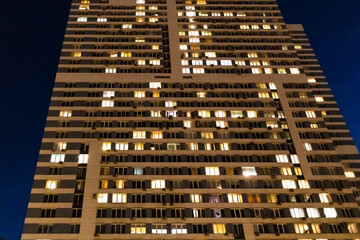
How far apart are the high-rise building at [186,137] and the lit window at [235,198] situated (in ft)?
1.70

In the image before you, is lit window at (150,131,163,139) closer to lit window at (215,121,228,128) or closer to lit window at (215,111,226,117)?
lit window at (215,121,228,128)

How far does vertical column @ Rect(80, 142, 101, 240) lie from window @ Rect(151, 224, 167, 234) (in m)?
10.6

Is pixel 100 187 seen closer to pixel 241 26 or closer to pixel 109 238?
pixel 109 238

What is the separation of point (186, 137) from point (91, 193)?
75.4 ft

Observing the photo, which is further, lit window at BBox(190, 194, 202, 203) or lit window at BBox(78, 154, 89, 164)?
lit window at BBox(78, 154, 89, 164)

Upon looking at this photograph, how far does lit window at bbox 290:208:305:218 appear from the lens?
6391 centimetres

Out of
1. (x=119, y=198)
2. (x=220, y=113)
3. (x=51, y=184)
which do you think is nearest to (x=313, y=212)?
(x=220, y=113)

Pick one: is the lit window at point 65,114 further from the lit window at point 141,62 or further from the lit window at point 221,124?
the lit window at point 221,124

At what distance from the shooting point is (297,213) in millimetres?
64188

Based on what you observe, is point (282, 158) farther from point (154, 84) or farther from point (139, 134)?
point (154, 84)

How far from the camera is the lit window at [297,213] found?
6391 cm

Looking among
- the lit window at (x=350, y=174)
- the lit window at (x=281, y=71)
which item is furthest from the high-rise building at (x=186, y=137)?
the lit window at (x=350, y=174)

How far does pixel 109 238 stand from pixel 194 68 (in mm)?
46038

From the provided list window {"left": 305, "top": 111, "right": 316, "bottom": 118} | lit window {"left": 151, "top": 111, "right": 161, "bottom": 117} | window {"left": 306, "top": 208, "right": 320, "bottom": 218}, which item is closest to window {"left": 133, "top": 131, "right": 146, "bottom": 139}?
lit window {"left": 151, "top": 111, "right": 161, "bottom": 117}
